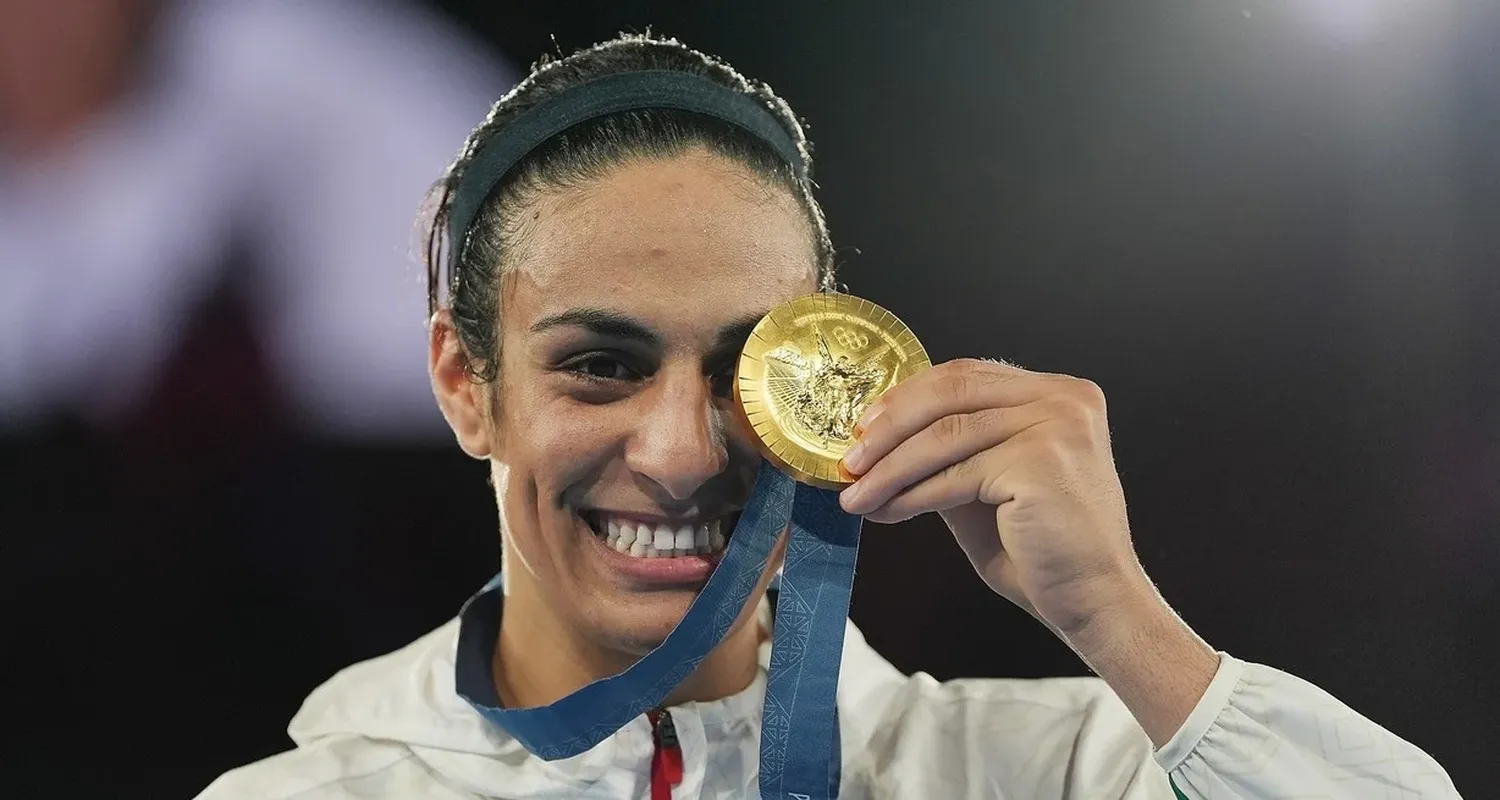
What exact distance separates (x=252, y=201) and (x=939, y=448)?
65.6 inches

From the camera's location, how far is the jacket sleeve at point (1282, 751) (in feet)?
5.50

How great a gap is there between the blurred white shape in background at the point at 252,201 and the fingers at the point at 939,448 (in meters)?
1.45

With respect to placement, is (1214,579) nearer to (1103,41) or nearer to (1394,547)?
(1394,547)

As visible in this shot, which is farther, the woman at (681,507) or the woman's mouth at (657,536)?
the woman's mouth at (657,536)

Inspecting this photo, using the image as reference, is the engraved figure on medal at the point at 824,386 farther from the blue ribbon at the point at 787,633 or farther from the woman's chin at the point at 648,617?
the woman's chin at the point at 648,617

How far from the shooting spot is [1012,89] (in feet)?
8.81

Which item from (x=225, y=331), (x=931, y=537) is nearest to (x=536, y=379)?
(x=225, y=331)

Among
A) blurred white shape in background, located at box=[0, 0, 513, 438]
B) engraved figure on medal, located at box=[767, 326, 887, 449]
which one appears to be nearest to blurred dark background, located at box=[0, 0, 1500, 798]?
blurred white shape in background, located at box=[0, 0, 513, 438]

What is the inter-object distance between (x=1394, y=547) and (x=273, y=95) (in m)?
2.51

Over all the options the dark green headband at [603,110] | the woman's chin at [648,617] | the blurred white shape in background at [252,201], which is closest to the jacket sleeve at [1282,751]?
the woman's chin at [648,617]

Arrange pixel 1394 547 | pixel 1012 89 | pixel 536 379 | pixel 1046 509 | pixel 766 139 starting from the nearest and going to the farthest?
1. pixel 1046 509
2. pixel 536 379
3. pixel 766 139
4. pixel 1394 547
5. pixel 1012 89

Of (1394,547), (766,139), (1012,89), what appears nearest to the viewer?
(766,139)

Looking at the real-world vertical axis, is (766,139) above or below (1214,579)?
above

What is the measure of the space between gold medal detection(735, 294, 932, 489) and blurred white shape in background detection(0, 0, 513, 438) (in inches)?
48.1
